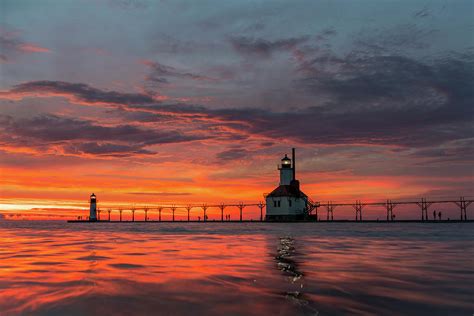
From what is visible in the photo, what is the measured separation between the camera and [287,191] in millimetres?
109125

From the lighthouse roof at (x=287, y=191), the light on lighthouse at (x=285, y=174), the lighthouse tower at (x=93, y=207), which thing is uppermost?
the light on lighthouse at (x=285, y=174)

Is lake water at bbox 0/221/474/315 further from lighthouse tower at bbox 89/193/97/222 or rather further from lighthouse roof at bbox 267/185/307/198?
lighthouse tower at bbox 89/193/97/222

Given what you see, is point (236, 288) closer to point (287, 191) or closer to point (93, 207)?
point (287, 191)

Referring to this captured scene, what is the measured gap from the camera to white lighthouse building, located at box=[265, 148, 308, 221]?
10744 centimetres

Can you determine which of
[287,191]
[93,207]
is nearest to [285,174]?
[287,191]

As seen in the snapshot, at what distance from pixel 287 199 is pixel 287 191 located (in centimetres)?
251

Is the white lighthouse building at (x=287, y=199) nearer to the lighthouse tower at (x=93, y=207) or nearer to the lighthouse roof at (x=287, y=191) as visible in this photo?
the lighthouse roof at (x=287, y=191)

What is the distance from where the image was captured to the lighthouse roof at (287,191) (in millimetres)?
108750

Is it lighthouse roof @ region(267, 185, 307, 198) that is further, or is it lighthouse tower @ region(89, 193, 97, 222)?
lighthouse tower @ region(89, 193, 97, 222)

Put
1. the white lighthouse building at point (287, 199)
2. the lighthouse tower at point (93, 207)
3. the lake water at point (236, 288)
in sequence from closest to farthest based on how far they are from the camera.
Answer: the lake water at point (236, 288), the white lighthouse building at point (287, 199), the lighthouse tower at point (93, 207)

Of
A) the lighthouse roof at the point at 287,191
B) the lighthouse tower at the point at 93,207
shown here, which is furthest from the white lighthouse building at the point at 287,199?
the lighthouse tower at the point at 93,207

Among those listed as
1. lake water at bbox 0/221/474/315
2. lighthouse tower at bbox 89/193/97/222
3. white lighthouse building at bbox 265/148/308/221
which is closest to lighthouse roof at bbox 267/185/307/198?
white lighthouse building at bbox 265/148/308/221

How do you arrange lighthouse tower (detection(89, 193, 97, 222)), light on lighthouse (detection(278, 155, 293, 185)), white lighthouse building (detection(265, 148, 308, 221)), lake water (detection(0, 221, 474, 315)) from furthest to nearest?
lighthouse tower (detection(89, 193, 97, 222)) < light on lighthouse (detection(278, 155, 293, 185)) < white lighthouse building (detection(265, 148, 308, 221)) < lake water (detection(0, 221, 474, 315))

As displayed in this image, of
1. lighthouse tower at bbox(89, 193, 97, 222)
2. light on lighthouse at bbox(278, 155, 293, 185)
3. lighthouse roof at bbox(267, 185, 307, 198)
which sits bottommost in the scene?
lighthouse tower at bbox(89, 193, 97, 222)
